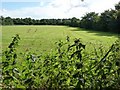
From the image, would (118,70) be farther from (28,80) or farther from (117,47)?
(28,80)

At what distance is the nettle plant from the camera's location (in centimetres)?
241

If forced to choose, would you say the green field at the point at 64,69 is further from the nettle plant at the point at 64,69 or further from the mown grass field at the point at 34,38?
the mown grass field at the point at 34,38

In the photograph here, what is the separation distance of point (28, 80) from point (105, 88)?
75 cm

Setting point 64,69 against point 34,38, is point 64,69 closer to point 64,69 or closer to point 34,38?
point 64,69

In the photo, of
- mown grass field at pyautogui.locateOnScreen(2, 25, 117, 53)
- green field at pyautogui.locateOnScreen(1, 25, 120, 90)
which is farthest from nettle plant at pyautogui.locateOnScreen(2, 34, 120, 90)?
mown grass field at pyautogui.locateOnScreen(2, 25, 117, 53)

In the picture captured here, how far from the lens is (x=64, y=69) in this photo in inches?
102

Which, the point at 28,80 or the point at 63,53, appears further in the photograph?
the point at 63,53

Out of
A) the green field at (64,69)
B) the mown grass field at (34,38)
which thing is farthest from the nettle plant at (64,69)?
the mown grass field at (34,38)

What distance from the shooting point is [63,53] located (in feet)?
8.85

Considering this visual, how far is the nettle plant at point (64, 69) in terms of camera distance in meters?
2.41

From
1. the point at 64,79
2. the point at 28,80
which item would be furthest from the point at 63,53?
the point at 28,80

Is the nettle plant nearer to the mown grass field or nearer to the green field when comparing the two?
the green field

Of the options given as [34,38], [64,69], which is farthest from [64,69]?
[34,38]

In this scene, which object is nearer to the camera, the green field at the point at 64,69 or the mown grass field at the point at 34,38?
the green field at the point at 64,69
